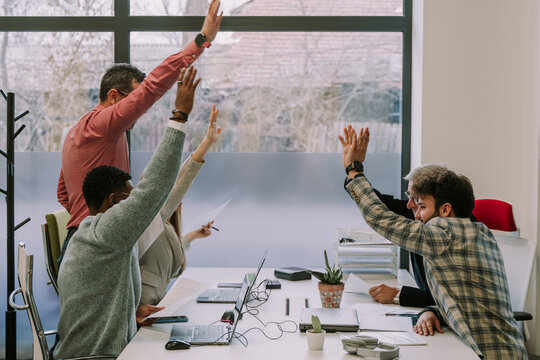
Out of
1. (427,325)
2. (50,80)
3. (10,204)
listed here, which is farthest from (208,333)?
(50,80)

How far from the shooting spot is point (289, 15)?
3916 millimetres

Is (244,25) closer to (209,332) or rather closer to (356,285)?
(356,285)

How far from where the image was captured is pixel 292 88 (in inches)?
156

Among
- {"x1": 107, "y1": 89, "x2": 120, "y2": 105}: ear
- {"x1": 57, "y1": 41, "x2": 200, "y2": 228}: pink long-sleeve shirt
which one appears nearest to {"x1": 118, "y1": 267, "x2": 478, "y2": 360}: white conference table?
{"x1": 57, "y1": 41, "x2": 200, "y2": 228}: pink long-sleeve shirt

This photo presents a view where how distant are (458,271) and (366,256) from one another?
115cm

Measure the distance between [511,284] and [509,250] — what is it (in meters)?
0.18

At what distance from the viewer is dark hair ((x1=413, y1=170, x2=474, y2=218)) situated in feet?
7.77

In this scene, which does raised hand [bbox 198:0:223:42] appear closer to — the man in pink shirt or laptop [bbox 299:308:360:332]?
the man in pink shirt

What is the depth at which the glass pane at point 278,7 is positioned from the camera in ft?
12.8

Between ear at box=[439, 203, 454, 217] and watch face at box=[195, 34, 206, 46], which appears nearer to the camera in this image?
ear at box=[439, 203, 454, 217]

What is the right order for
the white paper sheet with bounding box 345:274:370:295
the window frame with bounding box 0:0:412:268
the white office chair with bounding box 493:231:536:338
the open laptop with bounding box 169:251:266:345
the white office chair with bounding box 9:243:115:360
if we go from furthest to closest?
1. the window frame with bounding box 0:0:412:268
2. the white office chair with bounding box 493:231:536:338
3. the white paper sheet with bounding box 345:274:370:295
4. the open laptop with bounding box 169:251:266:345
5. the white office chair with bounding box 9:243:115:360

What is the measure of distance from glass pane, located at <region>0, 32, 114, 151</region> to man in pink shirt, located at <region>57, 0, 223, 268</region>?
0.96 meters

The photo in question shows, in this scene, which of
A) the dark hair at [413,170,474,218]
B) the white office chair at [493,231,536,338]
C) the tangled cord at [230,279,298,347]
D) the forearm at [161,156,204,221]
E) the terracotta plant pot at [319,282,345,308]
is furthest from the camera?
the white office chair at [493,231,536,338]

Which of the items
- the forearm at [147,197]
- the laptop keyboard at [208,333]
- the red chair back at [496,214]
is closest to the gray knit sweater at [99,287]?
the forearm at [147,197]
